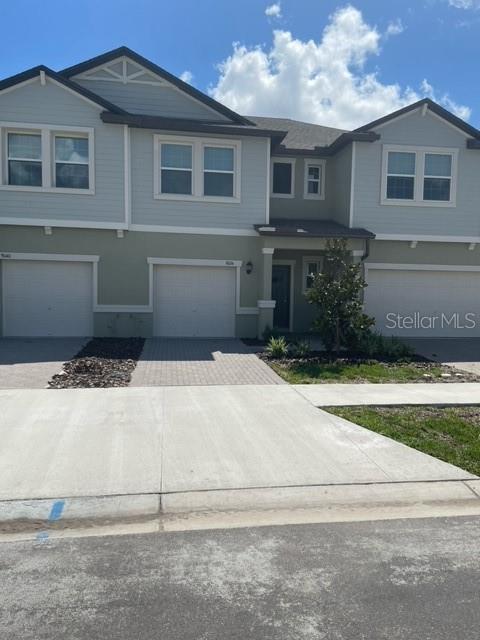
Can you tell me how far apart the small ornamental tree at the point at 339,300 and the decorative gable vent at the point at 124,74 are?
7664 millimetres

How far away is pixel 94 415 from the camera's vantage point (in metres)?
7.06

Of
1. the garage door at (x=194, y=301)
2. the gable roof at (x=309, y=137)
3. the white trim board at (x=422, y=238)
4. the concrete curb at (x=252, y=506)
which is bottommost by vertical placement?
the concrete curb at (x=252, y=506)

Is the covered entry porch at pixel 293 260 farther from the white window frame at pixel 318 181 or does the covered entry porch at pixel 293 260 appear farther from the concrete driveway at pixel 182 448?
the concrete driveway at pixel 182 448

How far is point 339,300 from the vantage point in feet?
39.6

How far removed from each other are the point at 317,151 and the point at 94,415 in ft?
41.4

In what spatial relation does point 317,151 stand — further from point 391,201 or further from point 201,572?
point 201,572

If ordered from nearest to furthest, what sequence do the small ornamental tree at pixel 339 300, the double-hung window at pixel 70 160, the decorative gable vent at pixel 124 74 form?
1. the small ornamental tree at pixel 339 300
2. the double-hung window at pixel 70 160
3. the decorative gable vent at pixel 124 74

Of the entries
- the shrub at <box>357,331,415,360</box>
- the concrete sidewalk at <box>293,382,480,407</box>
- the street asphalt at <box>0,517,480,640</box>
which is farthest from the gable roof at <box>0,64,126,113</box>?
the street asphalt at <box>0,517,480,640</box>

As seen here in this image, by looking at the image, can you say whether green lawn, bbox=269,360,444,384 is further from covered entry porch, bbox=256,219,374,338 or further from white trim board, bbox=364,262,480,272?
white trim board, bbox=364,262,480,272

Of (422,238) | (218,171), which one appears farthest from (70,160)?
(422,238)

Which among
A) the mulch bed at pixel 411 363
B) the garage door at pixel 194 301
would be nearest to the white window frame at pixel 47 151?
the garage door at pixel 194 301

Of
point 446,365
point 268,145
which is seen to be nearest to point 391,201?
point 268,145

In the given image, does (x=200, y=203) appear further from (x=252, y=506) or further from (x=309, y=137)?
(x=252, y=506)

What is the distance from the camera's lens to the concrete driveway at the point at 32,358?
9.12m
